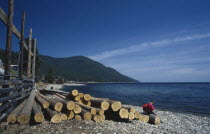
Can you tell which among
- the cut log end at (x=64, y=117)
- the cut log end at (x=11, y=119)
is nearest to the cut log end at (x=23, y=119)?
the cut log end at (x=11, y=119)

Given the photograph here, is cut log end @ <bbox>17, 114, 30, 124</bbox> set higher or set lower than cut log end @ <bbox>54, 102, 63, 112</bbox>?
lower

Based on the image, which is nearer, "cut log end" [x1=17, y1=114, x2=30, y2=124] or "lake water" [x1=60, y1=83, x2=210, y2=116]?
"cut log end" [x1=17, y1=114, x2=30, y2=124]

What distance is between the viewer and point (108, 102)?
9.25m

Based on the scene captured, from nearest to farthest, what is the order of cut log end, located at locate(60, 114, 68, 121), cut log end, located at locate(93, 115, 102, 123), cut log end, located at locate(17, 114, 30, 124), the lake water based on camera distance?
cut log end, located at locate(17, 114, 30, 124) < cut log end, located at locate(60, 114, 68, 121) < cut log end, located at locate(93, 115, 102, 123) < the lake water

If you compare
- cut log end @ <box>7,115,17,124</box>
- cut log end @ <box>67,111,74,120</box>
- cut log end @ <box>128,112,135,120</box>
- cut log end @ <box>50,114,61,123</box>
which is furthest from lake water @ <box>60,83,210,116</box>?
cut log end @ <box>7,115,17,124</box>

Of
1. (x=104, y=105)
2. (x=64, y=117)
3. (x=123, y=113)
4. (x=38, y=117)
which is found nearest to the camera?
(x=38, y=117)

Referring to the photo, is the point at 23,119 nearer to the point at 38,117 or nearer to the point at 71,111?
the point at 38,117

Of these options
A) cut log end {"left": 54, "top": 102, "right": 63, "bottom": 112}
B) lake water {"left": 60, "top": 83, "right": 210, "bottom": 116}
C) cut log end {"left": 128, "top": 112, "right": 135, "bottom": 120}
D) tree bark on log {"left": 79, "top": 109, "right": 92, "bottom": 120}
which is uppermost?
cut log end {"left": 54, "top": 102, "right": 63, "bottom": 112}

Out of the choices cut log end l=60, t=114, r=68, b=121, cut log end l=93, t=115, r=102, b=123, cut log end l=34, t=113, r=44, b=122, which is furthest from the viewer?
cut log end l=93, t=115, r=102, b=123

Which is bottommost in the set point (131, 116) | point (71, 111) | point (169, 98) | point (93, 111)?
point (169, 98)

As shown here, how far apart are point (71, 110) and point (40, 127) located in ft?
6.43

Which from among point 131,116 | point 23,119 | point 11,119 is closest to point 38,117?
point 23,119

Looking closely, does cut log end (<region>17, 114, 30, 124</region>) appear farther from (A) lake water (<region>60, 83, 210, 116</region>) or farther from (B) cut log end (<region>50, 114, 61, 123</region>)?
(A) lake water (<region>60, 83, 210, 116</region>)

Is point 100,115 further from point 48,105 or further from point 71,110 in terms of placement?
point 48,105
